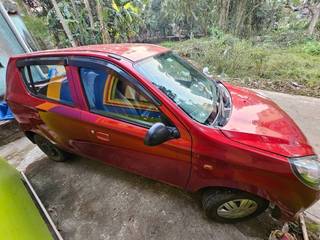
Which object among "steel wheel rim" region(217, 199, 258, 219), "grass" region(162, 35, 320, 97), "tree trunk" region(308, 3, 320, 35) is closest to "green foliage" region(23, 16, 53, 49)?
"grass" region(162, 35, 320, 97)

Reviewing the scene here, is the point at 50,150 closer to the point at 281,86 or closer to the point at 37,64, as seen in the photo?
the point at 37,64

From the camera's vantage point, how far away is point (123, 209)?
8.49ft

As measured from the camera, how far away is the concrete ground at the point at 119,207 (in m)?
2.27

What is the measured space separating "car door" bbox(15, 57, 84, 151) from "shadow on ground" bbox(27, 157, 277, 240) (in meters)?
0.59

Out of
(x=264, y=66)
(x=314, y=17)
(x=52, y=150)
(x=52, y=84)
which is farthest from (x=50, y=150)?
(x=314, y=17)

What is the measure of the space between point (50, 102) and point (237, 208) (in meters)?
2.39

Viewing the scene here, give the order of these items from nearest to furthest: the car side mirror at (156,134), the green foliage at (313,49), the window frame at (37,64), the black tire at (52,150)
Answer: the car side mirror at (156,134)
the window frame at (37,64)
the black tire at (52,150)
the green foliage at (313,49)

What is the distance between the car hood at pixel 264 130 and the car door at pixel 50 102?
1.66 metres

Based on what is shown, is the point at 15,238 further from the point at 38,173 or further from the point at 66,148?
the point at 38,173

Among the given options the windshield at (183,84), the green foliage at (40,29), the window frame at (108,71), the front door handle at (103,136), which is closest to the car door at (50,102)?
the window frame at (108,71)

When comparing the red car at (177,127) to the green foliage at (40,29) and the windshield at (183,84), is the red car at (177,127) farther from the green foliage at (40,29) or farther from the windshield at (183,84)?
the green foliage at (40,29)

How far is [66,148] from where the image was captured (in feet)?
9.69

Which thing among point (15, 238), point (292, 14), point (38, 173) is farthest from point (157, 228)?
point (292, 14)

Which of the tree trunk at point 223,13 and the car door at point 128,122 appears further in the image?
the tree trunk at point 223,13
